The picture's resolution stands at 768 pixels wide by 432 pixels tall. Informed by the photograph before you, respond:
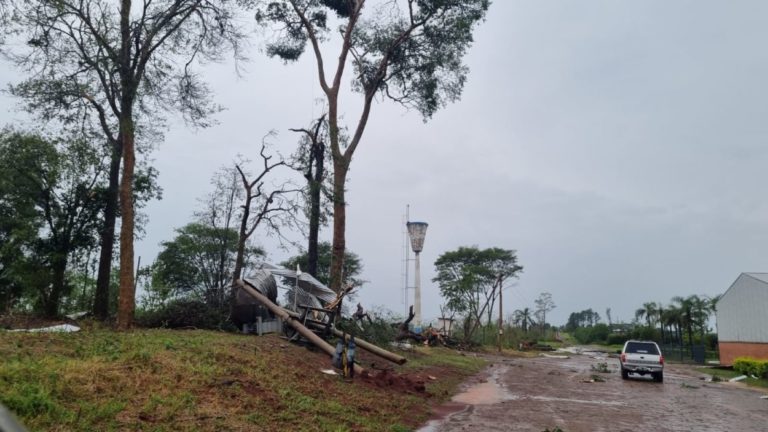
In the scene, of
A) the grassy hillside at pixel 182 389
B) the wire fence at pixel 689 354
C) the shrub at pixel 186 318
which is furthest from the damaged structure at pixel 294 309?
the wire fence at pixel 689 354

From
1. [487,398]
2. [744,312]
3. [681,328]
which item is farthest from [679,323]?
[487,398]

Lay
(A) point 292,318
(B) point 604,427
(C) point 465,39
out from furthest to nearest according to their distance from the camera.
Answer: (C) point 465,39 → (A) point 292,318 → (B) point 604,427

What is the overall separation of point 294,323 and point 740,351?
3778cm

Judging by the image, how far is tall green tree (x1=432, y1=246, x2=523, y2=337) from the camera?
57031 millimetres

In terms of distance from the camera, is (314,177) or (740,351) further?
(740,351)

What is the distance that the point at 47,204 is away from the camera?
862 inches

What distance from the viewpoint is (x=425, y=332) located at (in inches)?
1703

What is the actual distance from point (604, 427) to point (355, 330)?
33.5 feet

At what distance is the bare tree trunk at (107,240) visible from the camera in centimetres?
2005

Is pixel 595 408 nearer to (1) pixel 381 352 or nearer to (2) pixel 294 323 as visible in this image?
(1) pixel 381 352

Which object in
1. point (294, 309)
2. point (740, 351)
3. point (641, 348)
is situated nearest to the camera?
point (294, 309)

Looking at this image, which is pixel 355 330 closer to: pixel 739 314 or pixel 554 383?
pixel 554 383

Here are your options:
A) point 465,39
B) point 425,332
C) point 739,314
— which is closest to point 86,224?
point 465,39

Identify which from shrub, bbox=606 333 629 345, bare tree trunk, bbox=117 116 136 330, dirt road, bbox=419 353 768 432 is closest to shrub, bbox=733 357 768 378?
dirt road, bbox=419 353 768 432
